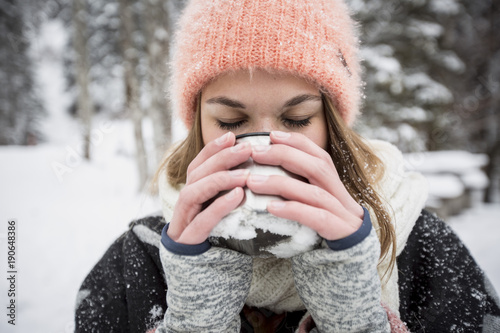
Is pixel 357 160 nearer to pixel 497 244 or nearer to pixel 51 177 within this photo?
pixel 497 244

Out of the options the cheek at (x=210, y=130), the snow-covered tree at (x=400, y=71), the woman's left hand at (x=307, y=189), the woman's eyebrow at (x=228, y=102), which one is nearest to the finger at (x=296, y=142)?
the woman's left hand at (x=307, y=189)

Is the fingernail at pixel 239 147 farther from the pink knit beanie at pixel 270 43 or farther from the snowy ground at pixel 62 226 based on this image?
the snowy ground at pixel 62 226

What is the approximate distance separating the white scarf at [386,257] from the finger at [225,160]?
631 mm

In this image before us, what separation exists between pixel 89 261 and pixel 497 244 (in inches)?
315

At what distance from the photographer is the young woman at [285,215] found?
0.86 m

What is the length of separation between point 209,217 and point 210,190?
8cm

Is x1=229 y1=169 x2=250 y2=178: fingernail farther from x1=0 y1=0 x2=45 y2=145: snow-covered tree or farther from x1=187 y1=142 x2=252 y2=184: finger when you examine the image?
x1=0 y1=0 x2=45 y2=145: snow-covered tree

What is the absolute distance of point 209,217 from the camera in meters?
0.83

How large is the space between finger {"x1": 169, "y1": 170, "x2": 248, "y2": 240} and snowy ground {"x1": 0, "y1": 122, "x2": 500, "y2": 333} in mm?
832

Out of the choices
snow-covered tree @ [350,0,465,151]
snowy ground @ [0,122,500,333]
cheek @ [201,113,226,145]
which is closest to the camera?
cheek @ [201,113,226,145]

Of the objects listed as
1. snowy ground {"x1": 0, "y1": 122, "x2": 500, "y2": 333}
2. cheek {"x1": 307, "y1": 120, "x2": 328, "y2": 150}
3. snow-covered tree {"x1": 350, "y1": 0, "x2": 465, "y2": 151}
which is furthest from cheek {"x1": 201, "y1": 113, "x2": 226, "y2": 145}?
snow-covered tree {"x1": 350, "y1": 0, "x2": 465, "y2": 151}

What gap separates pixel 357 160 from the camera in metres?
1.31

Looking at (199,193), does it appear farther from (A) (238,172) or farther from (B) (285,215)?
(B) (285,215)

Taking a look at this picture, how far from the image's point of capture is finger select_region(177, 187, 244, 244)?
0.80 meters
